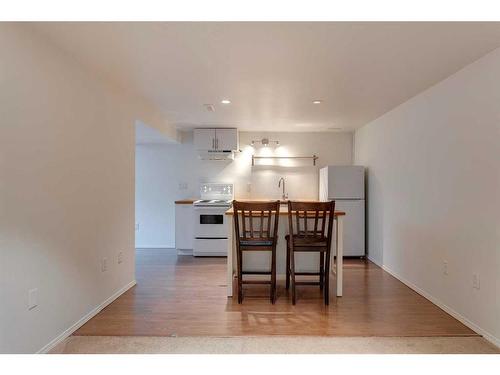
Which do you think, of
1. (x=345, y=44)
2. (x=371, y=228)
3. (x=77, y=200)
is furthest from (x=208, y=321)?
(x=371, y=228)

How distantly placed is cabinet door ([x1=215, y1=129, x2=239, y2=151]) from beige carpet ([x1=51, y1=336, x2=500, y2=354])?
3.63 meters

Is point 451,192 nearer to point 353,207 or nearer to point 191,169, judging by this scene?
point 353,207

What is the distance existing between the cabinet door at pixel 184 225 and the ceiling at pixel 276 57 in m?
2.05

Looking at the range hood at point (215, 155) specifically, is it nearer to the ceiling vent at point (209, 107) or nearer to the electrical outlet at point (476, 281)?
the ceiling vent at point (209, 107)

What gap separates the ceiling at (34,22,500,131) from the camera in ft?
6.74

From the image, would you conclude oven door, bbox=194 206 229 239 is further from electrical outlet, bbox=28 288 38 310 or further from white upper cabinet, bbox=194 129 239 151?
electrical outlet, bbox=28 288 38 310

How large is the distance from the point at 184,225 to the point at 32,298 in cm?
339

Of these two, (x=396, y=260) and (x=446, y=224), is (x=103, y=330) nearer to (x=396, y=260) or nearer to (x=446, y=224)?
(x=446, y=224)

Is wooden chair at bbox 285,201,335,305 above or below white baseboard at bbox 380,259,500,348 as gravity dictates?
above

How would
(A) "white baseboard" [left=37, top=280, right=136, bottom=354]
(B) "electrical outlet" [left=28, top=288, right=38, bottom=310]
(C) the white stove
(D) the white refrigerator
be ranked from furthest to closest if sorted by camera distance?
(C) the white stove, (D) the white refrigerator, (A) "white baseboard" [left=37, top=280, right=136, bottom=354], (B) "electrical outlet" [left=28, top=288, right=38, bottom=310]

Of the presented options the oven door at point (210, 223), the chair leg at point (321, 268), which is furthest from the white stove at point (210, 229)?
the chair leg at point (321, 268)

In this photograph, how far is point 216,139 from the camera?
5.58 meters

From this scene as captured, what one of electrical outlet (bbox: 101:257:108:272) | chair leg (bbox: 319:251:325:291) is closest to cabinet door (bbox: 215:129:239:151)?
chair leg (bbox: 319:251:325:291)

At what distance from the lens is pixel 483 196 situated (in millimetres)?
2502
